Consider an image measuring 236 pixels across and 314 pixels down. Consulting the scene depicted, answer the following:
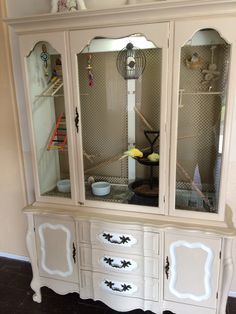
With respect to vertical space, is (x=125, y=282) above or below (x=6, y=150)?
below

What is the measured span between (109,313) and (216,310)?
0.71 meters

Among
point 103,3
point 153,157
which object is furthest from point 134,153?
point 103,3

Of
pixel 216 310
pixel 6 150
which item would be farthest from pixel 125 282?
pixel 6 150

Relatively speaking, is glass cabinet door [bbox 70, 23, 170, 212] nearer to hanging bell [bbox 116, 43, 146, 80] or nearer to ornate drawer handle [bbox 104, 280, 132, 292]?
hanging bell [bbox 116, 43, 146, 80]

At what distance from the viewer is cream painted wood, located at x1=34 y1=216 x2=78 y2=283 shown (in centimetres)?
169

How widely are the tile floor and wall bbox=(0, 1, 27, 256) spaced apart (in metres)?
0.30

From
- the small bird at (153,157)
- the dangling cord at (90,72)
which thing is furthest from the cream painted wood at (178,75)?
the dangling cord at (90,72)

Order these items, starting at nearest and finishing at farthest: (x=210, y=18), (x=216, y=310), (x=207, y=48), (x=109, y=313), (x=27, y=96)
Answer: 1. (x=210, y=18)
2. (x=207, y=48)
3. (x=216, y=310)
4. (x=27, y=96)
5. (x=109, y=313)

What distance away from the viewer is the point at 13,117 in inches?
80.4

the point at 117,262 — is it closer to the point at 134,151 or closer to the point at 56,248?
the point at 56,248

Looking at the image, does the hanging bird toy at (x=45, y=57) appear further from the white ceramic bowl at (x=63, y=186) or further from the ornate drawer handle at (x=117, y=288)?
the ornate drawer handle at (x=117, y=288)

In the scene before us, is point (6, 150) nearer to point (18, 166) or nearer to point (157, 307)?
point (18, 166)

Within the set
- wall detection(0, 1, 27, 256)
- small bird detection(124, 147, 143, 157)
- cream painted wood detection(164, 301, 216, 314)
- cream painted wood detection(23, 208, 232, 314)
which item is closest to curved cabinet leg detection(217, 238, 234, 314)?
cream painted wood detection(23, 208, 232, 314)

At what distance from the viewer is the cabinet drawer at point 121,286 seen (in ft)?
5.16
